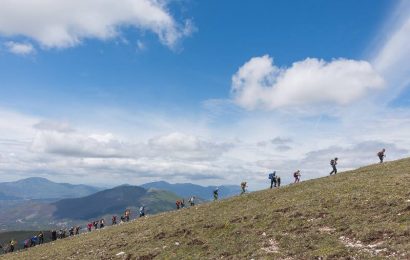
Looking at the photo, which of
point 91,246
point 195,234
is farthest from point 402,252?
point 91,246

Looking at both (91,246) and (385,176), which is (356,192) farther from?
(91,246)

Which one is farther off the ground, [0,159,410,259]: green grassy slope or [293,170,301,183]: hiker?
[293,170,301,183]: hiker

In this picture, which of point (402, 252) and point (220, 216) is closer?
point (402, 252)

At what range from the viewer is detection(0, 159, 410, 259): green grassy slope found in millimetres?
24688

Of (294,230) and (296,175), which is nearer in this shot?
(294,230)

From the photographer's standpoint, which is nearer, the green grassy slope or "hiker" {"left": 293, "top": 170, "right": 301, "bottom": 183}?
the green grassy slope

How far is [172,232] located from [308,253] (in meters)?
19.2

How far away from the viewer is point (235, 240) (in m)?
32.2

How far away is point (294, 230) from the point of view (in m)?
30.6

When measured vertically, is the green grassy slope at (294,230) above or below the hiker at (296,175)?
below

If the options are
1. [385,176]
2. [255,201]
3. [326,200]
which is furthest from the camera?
[255,201]

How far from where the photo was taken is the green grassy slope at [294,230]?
24688 millimetres

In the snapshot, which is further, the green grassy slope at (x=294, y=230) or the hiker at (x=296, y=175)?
the hiker at (x=296, y=175)

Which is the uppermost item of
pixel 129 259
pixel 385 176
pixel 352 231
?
pixel 385 176
